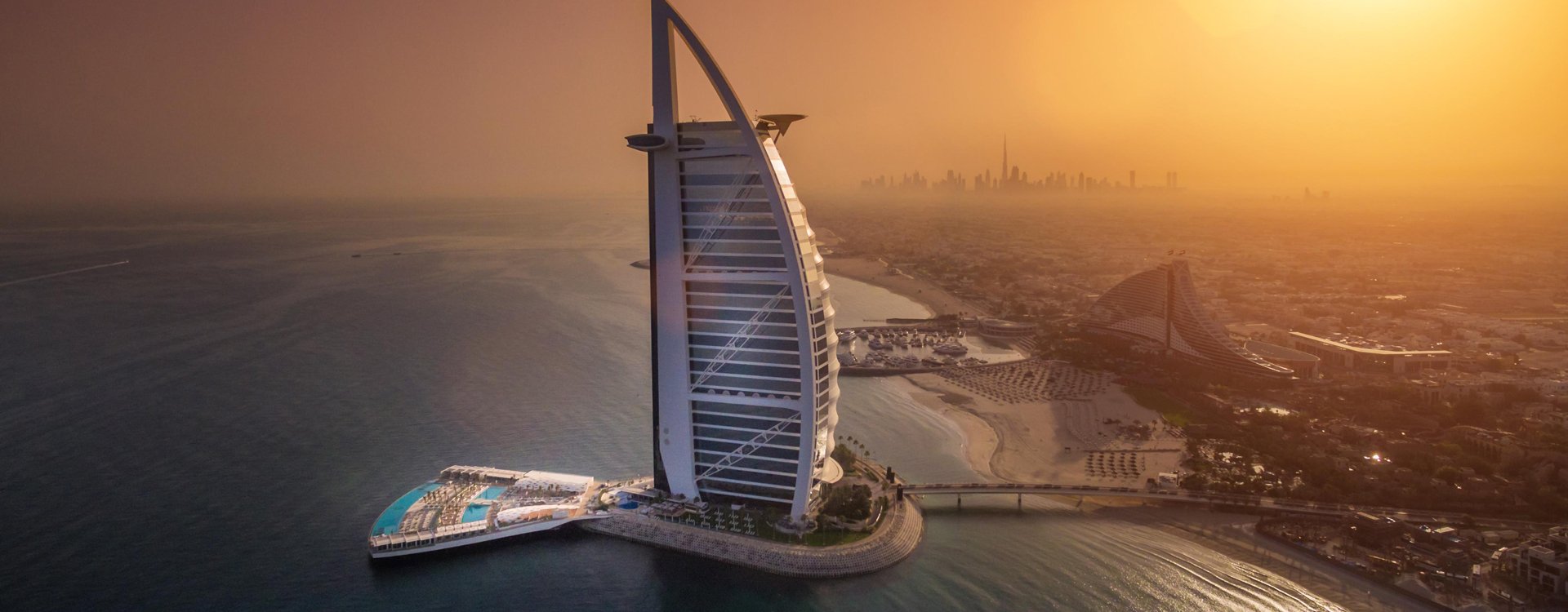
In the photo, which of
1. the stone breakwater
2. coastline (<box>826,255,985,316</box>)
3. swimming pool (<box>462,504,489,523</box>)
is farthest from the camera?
coastline (<box>826,255,985,316</box>)

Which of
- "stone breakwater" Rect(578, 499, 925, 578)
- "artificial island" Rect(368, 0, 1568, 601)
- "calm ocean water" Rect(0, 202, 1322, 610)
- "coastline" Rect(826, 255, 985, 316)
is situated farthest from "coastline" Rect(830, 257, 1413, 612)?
"coastline" Rect(826, 255, 985, 316)

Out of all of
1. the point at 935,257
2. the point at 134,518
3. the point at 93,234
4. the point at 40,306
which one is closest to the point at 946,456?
the point at 134,518

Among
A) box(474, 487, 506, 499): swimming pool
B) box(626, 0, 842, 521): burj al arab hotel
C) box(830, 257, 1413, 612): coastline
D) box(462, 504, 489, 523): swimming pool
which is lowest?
box(830, 257, 1413, 612): coastline

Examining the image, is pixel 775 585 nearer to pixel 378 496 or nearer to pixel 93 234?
pixel 378 496

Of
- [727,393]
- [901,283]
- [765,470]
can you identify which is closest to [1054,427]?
[765,470]

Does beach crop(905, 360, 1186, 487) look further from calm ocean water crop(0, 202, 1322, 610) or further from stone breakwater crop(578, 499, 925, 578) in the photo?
stone breakwater crop(578, 499, 925, 578)

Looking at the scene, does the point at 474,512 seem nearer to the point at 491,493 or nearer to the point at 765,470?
the point at 491,493

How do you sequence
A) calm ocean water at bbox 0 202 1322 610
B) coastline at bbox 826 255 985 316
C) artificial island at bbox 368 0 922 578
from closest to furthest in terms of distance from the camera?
calm ocean water at bbox 0 202 1322 610 → artificial island at bbox 368 0 922 578 → coastline at bbox 826 255 985 316
